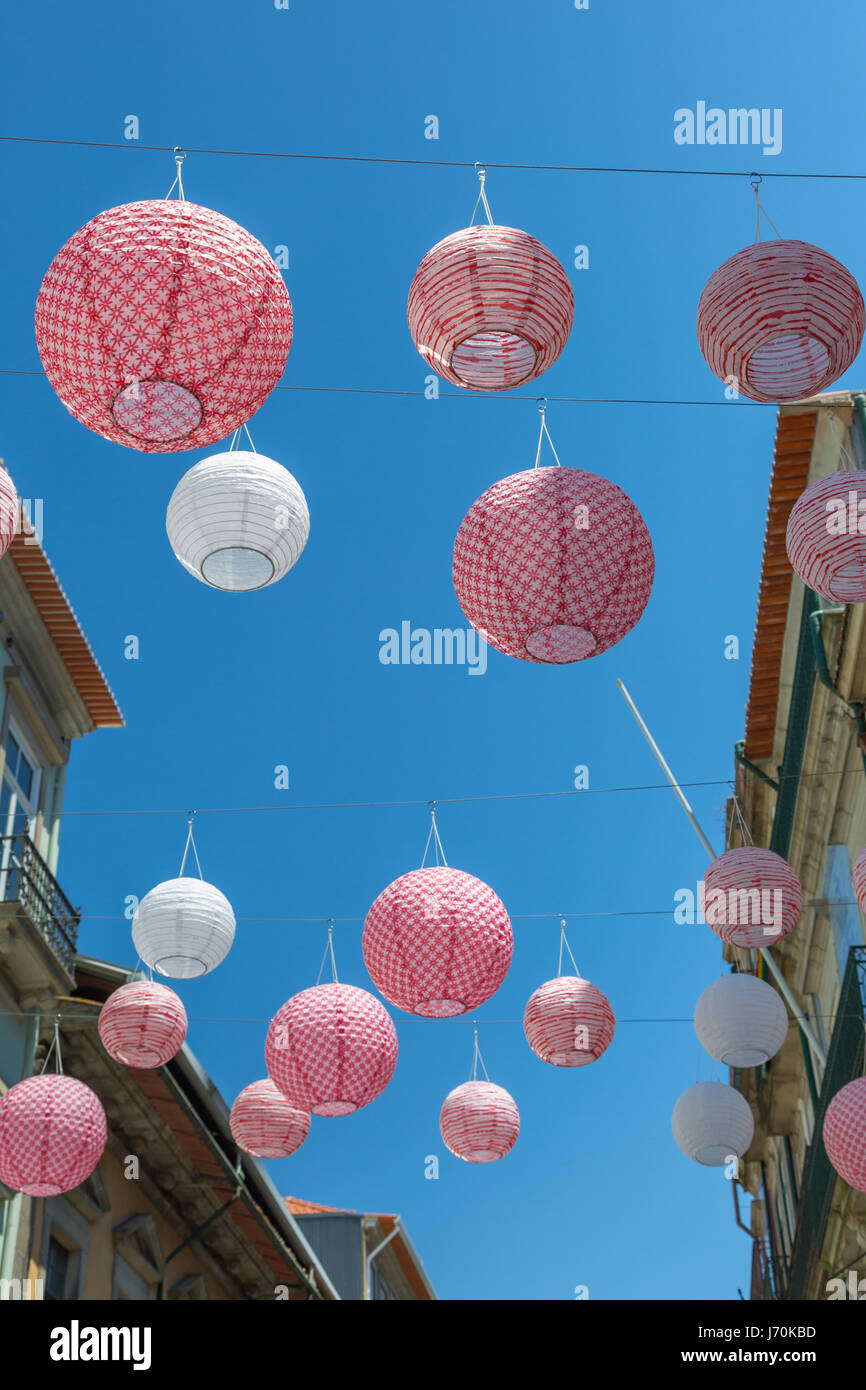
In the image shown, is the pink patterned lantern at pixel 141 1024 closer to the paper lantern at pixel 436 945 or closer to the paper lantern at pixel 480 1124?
the paper lantern at pixel 480 1124

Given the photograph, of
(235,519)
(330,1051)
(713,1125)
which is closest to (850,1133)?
(330,1051)

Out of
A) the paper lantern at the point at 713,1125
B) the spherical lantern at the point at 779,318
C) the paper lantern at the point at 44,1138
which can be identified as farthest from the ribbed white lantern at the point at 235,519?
the paper lantern at the point at 713,1125

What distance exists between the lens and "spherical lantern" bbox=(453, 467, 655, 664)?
627 centimetres

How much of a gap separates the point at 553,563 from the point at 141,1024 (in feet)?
19.0

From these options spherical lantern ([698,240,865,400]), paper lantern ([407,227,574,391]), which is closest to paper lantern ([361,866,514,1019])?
paper lantern ([407,227,574,391])

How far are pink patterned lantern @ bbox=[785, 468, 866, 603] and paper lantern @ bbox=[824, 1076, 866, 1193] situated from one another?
3.19 metres

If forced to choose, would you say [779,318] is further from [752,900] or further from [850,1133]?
[850,1133]

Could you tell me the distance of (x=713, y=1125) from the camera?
12.2m

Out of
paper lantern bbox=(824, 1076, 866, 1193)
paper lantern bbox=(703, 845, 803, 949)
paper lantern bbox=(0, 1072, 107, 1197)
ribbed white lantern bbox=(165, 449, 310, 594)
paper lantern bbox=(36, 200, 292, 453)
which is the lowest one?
paper lantern bbox=(824, 1076, 866, 1193)

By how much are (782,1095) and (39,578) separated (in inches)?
472

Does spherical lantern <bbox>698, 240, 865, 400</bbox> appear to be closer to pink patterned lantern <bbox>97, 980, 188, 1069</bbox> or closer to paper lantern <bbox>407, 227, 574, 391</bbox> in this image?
paper lantern <bbox>407, 227, 574, 391</bbox>

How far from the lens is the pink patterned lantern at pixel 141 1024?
34.0ft
